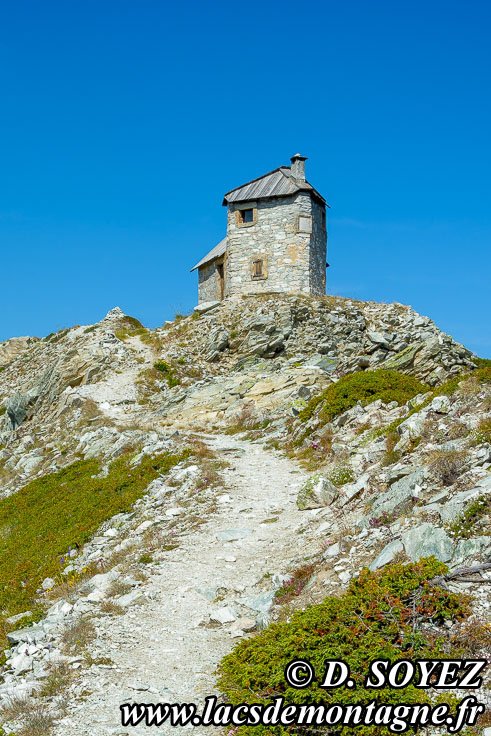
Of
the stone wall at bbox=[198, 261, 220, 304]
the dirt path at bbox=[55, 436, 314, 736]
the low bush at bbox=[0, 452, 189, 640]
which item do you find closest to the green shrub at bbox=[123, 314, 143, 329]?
the stone wall at bbox=[198, 261, 220, 304]

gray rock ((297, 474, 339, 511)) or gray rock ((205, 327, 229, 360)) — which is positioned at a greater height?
gray rock ((205, 327, 229, 360))

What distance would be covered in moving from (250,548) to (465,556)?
5885 mm

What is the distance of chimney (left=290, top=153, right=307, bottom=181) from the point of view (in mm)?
46750

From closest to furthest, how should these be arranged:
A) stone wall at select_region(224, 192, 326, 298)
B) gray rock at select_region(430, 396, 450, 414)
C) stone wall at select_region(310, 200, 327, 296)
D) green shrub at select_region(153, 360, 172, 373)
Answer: gray rock at select_region(430, 396, 450, 414) → green shrub at select_region(153, 360, 172, 373) → stone wall at select_region(224, 192, 326, 298) → stone wall at select_region(310, 200, 327, 296)

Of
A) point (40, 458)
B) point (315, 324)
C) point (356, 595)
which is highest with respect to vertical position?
point (315, 324)

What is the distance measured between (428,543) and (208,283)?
43.9 metres

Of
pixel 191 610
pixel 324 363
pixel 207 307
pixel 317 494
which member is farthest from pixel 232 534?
pixel 207 307

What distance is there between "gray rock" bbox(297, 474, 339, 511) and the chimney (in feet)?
120

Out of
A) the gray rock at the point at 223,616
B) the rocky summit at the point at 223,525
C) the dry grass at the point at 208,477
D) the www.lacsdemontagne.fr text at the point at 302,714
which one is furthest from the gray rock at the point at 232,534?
the www.lacsdemontagne.fr text at the point at 302,714

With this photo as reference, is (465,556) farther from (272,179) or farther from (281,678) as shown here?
(272,179)

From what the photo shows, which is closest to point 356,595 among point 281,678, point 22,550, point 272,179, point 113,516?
point 281,678

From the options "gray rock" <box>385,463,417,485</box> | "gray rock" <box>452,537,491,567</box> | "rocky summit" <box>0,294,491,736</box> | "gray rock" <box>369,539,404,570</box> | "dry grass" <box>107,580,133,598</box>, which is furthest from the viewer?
"gray rock" <box>385,463,417,485</box>

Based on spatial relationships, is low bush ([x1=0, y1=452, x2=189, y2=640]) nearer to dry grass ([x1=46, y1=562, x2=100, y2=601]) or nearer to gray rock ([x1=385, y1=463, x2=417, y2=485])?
dry grass ([x1=46, y1=562, x2=100, y2=601])

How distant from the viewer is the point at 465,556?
330 inches
